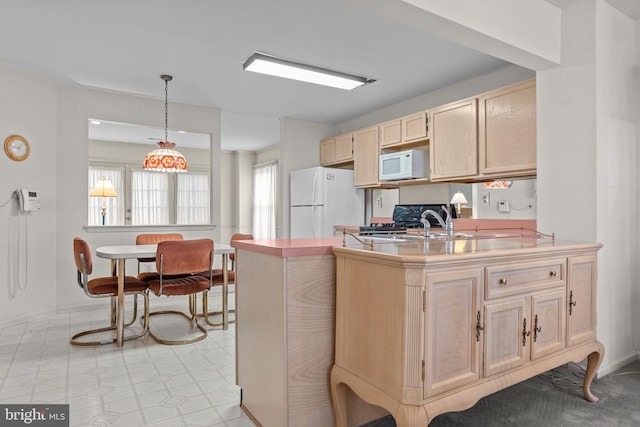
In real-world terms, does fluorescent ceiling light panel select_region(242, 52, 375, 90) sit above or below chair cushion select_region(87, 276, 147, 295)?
above

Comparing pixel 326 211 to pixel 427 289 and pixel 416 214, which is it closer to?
pixel 416 214

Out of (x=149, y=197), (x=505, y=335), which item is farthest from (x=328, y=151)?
(x=149, y=197)

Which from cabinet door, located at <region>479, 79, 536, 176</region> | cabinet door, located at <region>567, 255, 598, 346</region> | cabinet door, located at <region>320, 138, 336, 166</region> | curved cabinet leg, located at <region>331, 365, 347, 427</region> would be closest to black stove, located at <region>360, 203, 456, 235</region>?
cabinet door, located at <region>479, 79, 536, 176</region>

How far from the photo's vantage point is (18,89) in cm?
375

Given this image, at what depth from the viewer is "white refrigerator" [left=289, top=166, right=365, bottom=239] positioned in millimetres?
4914

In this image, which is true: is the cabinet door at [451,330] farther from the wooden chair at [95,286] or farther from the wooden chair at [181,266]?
the wooden chair at [95,286]

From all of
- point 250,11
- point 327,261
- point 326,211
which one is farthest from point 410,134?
point 327,261

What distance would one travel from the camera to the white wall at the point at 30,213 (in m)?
3.65

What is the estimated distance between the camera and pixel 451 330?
4.88 feet

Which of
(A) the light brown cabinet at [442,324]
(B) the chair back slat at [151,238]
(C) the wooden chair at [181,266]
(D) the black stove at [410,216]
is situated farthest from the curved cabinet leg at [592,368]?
(B) the chair back slat at [151,238]

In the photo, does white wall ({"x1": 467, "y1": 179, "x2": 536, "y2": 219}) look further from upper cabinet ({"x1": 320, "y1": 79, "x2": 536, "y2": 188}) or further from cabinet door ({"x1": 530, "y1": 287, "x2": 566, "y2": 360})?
cabinet door ({"x1": 530, "y1": 287, "x2": 566, "y2": 360})

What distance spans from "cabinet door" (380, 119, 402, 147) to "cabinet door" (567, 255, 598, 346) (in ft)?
8.14

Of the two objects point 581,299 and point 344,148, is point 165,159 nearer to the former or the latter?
point 344,148

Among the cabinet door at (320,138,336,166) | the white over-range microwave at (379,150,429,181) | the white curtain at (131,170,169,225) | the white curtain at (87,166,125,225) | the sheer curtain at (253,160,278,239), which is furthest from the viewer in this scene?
the sheer curtain at (253,160,278,239)
